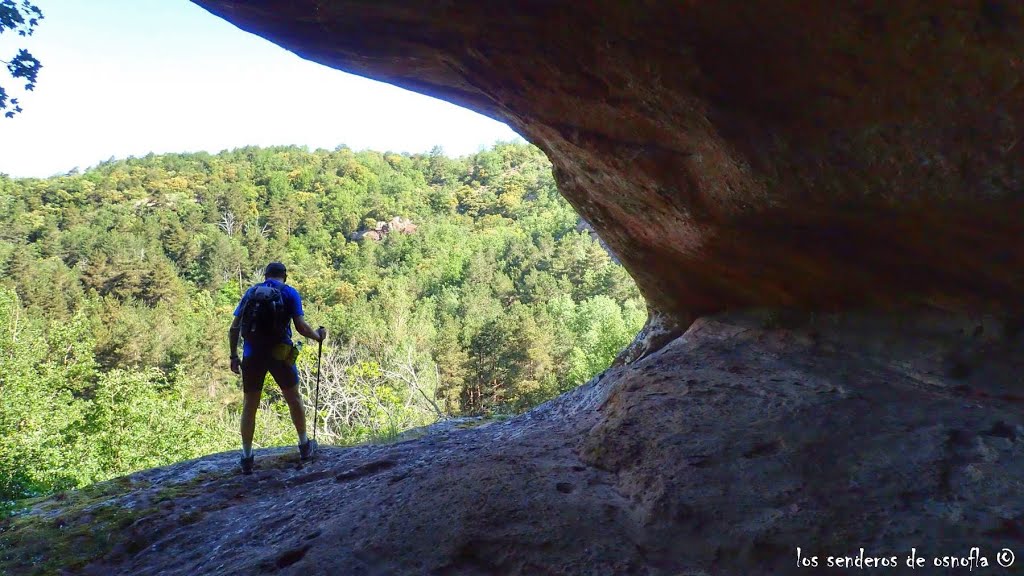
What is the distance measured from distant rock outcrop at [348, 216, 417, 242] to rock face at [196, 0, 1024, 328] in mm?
108517

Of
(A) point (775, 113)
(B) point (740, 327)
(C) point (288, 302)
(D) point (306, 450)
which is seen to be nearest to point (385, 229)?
(D) point (306, 450)

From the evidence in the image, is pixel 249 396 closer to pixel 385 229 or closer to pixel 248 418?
pixel 248 418

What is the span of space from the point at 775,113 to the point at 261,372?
208 inches

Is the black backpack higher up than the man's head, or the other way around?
the man's head

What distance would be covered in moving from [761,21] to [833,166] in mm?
1131

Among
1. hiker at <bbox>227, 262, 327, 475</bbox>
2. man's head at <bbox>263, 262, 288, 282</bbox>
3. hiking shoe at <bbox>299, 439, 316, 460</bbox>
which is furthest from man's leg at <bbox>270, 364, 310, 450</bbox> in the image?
man's head at <bbox>263, 262, 288, 282</bbox>

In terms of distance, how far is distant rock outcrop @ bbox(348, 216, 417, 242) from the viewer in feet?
369

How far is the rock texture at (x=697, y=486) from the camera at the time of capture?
3.01 meters

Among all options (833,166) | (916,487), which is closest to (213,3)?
(833,166)

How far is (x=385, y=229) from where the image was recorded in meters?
116

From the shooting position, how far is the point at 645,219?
609cm

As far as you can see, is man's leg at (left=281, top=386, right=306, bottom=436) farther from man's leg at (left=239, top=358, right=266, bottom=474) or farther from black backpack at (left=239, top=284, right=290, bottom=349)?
black backpack at (left=239, top=284, right=290, bottom=349)

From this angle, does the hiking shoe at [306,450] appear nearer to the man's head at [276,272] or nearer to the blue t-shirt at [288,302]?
the blue t-shirt at [288,302]

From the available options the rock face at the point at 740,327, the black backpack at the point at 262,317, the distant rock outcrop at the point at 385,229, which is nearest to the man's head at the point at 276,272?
the black backpack at the point at 262,317
